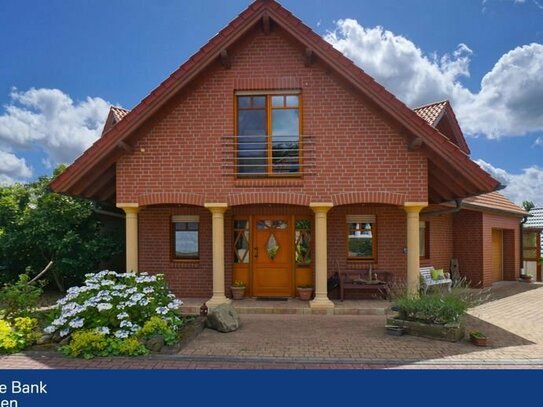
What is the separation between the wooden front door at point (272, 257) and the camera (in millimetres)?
10414

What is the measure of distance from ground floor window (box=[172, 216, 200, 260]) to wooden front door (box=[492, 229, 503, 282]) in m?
11.8

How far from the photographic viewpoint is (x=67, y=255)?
11461 millimetres

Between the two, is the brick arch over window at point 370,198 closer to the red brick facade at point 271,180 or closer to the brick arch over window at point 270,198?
the red brick facade at point 271,180

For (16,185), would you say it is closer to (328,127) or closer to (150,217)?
(150,217)

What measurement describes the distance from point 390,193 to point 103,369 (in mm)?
6814

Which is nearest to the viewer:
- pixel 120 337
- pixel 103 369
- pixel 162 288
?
pixel 103 369

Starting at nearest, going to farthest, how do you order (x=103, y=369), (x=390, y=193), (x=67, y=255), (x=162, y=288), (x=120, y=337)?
(x=103, y=369) < (x=120, y=337) < (x=162, y=288) < (x=390, y=193) < (x=67, y=255)

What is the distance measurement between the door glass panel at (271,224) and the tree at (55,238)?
15.3 ft

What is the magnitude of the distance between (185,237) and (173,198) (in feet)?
5.58

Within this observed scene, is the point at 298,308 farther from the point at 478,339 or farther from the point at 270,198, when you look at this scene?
the point at 478,339

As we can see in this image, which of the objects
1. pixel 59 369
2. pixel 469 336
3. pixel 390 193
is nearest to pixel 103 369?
pixel 59 369

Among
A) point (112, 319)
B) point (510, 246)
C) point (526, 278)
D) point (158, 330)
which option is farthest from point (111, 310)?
point (526, 278)

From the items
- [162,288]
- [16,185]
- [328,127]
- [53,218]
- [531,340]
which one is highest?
[328,127]

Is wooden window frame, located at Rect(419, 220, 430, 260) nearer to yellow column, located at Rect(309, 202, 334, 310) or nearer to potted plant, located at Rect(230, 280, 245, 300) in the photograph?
yellow column, located at Rect(309, 202, 334, 310)
